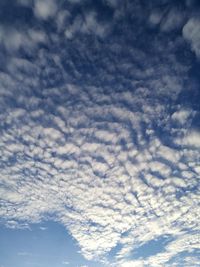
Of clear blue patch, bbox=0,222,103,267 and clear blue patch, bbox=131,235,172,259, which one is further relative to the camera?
clear blue patch, bbox=0,222,103,267

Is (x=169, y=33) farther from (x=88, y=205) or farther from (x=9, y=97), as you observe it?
(x=88, y=205)

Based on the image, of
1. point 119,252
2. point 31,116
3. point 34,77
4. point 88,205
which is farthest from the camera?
point 119,252

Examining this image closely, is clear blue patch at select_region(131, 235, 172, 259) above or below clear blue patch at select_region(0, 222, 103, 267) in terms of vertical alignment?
below

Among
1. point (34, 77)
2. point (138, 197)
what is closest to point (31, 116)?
point (34, 77)

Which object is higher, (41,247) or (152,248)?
(41,247)

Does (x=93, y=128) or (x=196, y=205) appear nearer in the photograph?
(x=93, y=128)

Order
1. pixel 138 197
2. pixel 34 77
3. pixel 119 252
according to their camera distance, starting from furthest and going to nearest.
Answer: pixel 119 252, pixel 138 197, pixel 34 77

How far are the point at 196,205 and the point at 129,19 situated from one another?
12.6 m

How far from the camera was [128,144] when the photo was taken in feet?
39.7

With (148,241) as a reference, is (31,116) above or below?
above

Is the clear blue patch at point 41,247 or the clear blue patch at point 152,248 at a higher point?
the clear blue patch at point 41,247

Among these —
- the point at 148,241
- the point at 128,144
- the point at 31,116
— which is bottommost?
→ the point at 148,241

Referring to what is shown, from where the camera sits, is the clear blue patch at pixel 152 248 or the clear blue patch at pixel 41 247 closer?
the clear blue patch at pixel 152 248

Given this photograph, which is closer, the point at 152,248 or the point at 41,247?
the point at 152,248
